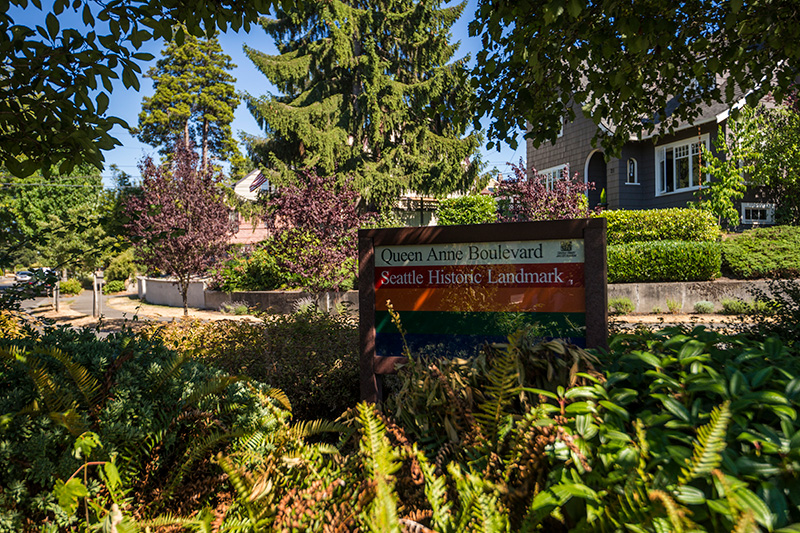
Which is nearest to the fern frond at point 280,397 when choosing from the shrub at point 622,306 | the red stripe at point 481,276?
the red stripe at point 481,276

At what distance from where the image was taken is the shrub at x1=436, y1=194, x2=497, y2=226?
66.7ft

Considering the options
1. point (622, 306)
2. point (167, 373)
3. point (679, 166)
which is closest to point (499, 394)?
point (167, 373)

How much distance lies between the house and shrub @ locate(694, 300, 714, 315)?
21.0 ft

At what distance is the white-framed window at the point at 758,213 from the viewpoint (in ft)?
61.7

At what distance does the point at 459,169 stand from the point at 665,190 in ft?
29.3

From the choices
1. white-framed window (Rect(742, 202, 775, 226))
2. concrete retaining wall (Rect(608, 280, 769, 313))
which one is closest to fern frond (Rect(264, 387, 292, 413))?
concrete retaining wall (Rect(608, 280, 769, 313))

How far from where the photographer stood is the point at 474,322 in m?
3.46

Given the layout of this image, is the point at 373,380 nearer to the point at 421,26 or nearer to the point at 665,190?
the point at 421,26

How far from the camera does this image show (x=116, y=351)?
8.87ft

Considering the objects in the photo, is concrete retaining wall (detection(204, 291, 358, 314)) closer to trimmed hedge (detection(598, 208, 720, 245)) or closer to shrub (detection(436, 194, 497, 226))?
shrub (detection(436, 194, 497, 226))

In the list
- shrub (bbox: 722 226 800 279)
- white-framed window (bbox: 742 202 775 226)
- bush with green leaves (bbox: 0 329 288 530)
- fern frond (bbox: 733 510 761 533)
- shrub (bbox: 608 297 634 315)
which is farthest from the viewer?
white-framed window (bbox: 742 202 775 226)

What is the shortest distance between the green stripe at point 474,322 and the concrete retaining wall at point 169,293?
597 inches

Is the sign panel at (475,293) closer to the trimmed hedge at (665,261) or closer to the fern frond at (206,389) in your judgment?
the fern frond at (206,389)

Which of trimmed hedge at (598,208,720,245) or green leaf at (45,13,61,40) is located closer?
green leaf at (45,13,61,40)
